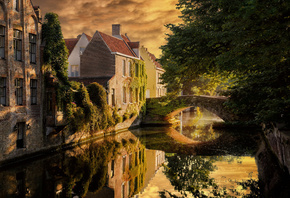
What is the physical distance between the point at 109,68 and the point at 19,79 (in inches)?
548

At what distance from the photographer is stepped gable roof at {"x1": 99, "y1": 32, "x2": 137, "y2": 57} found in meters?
30.5

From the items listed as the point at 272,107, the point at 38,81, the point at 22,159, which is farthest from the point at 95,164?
the point at 272,107

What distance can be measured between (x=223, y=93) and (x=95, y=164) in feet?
23.3

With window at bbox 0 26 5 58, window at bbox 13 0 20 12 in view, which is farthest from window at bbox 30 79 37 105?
window at bbox 13 0 20 12

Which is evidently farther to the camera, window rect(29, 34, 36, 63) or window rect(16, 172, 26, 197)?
window rect(29, 34, 36, 63)

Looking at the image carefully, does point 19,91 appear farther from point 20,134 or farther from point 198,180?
point 198,180

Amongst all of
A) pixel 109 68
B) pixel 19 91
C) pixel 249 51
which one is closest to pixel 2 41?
pixel 19 91

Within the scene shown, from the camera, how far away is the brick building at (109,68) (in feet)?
95.4

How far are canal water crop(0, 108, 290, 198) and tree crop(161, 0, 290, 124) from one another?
256 cm

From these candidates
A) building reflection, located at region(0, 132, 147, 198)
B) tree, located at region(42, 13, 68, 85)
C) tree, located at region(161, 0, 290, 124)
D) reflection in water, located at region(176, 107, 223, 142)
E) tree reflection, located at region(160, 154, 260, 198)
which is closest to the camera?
tree, located at region(161, 0, 290, 124)

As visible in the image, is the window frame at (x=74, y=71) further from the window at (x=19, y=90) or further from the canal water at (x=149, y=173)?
the window at (x=19, y=90)

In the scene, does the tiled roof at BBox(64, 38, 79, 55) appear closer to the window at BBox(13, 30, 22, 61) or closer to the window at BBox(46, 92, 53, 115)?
the window at BBox(46, 92, 53, 115)

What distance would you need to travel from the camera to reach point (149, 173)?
13.6 meters

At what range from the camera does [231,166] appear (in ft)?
47.0
